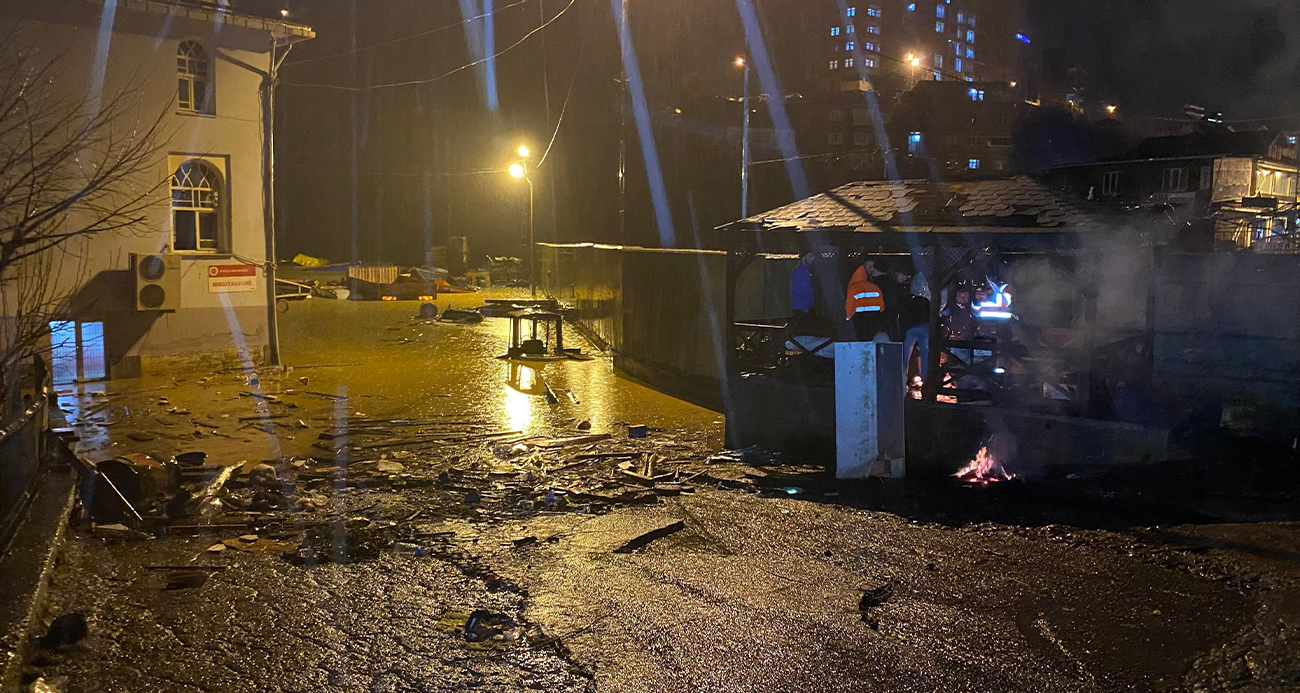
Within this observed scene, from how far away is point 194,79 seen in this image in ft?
56.4

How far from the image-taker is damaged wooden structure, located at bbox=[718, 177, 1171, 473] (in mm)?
10297

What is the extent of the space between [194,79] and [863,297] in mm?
13390

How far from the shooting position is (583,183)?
4388 centimetres

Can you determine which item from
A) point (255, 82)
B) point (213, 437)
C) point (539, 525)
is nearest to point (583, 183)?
point (255, 82)

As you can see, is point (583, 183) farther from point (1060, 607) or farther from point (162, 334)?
point (1060, 607)

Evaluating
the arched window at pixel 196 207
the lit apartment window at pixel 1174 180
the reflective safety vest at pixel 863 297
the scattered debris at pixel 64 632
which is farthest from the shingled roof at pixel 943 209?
the lit apartment window at pixel 1174 180

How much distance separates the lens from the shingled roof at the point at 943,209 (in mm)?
10562

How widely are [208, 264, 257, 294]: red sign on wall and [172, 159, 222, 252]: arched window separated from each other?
495 millimetres

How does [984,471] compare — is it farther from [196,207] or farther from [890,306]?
[196,207]

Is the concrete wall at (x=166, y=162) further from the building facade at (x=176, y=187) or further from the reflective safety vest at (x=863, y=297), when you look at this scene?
the reflective safety vest at (x=863, y=297)

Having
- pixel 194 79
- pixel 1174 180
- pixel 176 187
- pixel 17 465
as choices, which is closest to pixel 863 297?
pixel 17 465

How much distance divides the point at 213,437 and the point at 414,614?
7.15 m

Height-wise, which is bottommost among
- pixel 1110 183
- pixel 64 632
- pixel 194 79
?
pixel 64 632

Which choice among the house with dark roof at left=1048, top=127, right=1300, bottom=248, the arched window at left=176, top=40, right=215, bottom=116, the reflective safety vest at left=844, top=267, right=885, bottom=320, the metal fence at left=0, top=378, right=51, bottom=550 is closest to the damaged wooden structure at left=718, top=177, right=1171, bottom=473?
the reflective safety vest at left=844, top=267, right=885, bottom=320
